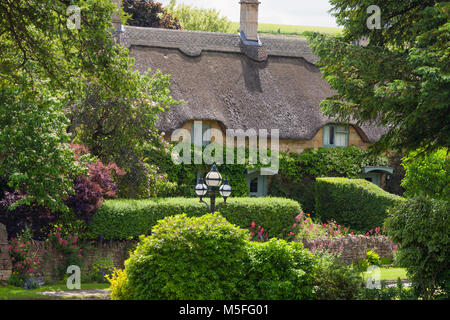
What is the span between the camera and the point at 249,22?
102 ft

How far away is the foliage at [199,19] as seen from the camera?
52.3 meters

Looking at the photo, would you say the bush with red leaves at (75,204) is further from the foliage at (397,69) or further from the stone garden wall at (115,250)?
the foliage at (397,69)

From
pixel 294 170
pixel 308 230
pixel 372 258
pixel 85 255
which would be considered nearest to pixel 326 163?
pixel 294 170

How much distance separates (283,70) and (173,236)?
67.9ft

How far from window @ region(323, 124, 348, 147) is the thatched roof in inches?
30.9

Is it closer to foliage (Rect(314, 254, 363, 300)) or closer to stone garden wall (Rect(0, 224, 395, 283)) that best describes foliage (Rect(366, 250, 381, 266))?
stone garden wall (Rect(0, 224, 395, 283))

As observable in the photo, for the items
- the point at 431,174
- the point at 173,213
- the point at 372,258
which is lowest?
the point at 372,258

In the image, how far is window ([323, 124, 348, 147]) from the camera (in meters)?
29.1

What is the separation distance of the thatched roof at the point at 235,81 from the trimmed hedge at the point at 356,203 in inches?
144

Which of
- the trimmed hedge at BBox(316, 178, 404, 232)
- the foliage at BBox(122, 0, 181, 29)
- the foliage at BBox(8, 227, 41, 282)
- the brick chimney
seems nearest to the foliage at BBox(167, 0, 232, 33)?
the foliage at BBox(122, 0, 181, 29)

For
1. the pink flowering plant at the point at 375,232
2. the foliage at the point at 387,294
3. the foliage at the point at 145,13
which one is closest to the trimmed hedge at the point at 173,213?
the pink flowering plant at the point at 375,232

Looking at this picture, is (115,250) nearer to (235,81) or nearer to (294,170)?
(294,170)

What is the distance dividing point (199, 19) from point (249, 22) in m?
22.4
